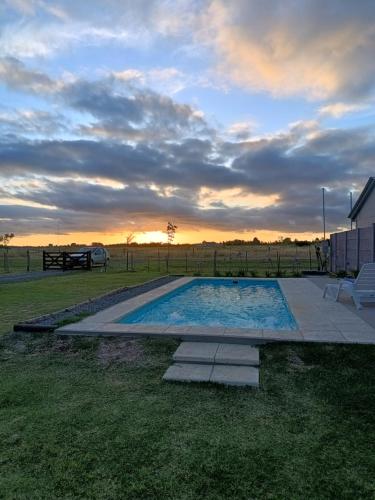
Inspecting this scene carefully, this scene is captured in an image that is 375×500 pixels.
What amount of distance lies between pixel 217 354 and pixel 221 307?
516 cm

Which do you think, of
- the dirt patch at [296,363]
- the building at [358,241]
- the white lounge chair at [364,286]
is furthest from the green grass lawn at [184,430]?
the building at [358,241]

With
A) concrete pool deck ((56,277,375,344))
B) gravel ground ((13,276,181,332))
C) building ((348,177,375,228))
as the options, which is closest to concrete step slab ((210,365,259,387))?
concrete pool deck ((56,277,375,344))

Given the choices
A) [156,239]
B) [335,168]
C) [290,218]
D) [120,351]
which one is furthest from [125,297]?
[156,239]

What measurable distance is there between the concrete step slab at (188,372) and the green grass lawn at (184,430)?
0.12 metres

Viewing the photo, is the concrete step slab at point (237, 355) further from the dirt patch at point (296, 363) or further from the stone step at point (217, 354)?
the dirt patch at point (296, 363)

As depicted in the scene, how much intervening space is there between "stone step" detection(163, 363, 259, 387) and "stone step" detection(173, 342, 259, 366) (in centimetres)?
8

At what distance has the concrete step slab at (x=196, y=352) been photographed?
174 inches

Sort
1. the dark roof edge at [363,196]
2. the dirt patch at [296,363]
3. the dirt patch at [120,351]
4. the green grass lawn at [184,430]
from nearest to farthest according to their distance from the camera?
the green grass lawn at [184,430], the dirt patch at [296,363], the dirt patch at [120,351], the dark roof edge at [363,196]

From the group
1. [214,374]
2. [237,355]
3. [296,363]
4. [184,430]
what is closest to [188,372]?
[214,374]

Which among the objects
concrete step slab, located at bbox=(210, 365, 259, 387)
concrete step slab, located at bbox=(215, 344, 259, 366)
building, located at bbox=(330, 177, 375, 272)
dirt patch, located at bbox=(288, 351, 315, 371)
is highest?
building, located at bbox=(330, 177, 375, 272)

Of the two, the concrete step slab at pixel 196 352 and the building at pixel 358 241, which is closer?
the concrete step slab at pixel 196 352

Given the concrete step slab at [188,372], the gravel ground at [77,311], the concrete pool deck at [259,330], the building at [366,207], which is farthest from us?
the building at [366,207]

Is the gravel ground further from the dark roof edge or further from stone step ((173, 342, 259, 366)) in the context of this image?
the dark roof edge

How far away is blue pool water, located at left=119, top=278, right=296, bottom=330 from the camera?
25.0 feet
